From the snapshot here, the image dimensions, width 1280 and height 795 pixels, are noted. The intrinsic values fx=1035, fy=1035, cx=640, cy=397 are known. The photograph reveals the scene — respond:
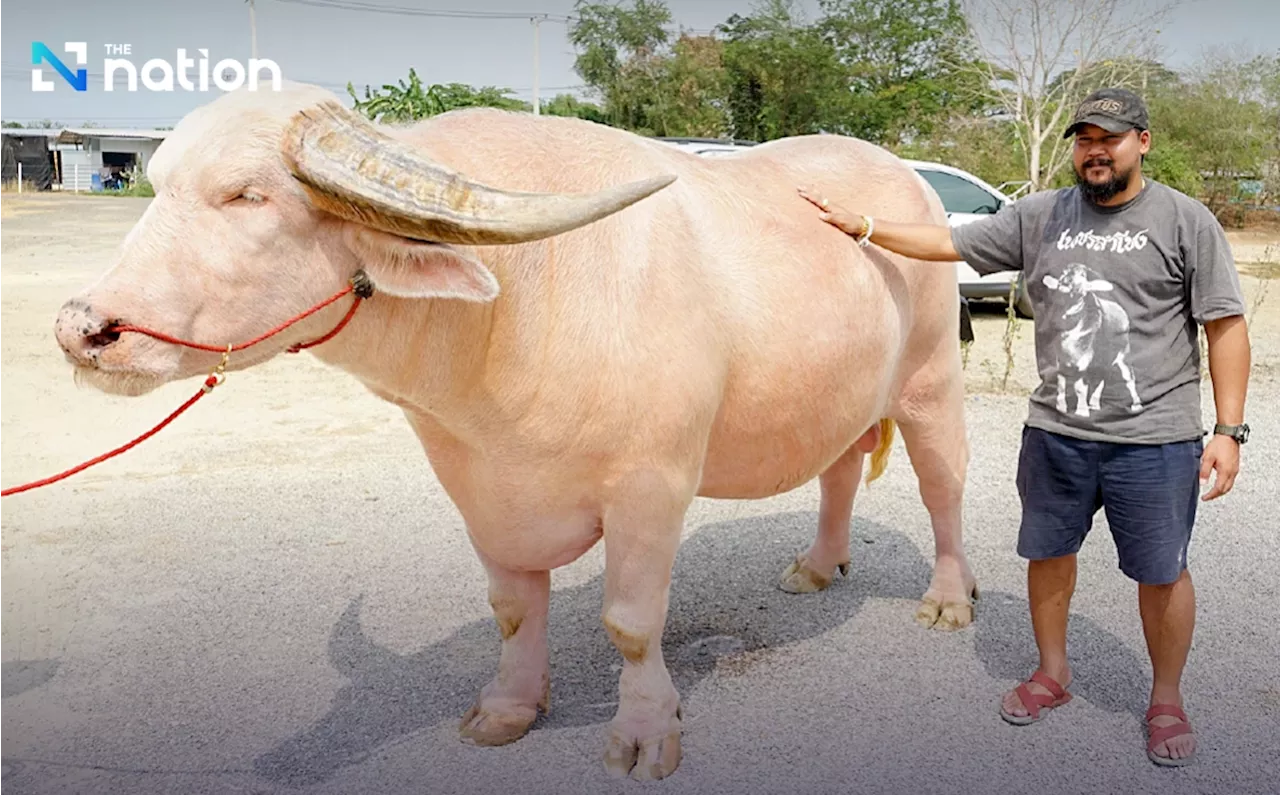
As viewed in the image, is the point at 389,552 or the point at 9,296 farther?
the point at 9,296

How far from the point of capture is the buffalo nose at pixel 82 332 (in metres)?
2.52

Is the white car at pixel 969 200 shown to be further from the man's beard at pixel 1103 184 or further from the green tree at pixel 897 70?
the green tree at pixel 897 70

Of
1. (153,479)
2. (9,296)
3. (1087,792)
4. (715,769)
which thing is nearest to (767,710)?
(715,769)

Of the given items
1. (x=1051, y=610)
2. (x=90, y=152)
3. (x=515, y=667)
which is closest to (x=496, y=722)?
(x=515, y=667)

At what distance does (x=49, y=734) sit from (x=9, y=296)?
40.4 feet

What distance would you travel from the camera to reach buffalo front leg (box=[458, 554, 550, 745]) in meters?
3.85

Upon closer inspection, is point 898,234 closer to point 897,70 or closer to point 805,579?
point 805,579

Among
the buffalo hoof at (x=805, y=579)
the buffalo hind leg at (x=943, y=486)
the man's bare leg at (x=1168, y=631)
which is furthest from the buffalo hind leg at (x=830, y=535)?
the man's bare leg at (x=1168, y=631)

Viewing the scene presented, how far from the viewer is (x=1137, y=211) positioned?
11.7ft

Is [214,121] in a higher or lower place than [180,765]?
higher

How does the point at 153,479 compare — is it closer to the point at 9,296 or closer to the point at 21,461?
the point at 21,461

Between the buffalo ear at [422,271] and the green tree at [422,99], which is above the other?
the green tree at [422,99]

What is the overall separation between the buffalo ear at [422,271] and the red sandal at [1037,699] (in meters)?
2.63

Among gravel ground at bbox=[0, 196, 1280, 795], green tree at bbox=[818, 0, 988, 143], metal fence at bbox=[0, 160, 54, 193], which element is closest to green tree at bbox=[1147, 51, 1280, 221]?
green tree at bbox=[818, 0, 988, 143]
